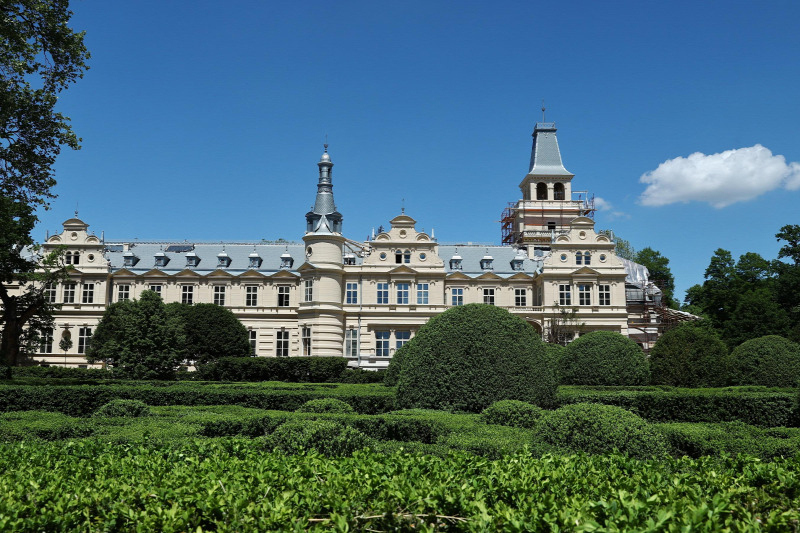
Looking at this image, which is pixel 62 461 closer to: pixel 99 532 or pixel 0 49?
pixel 99 532

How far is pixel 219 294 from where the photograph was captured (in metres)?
52.3

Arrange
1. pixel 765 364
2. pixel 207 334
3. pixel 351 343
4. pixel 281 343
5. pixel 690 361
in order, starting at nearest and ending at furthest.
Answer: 1. pixel 765 364
2. pixel 690 361
3. pixel 207 334
4. pixel 351 343
5. pixel 281 343

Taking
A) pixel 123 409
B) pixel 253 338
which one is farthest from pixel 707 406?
pixel 253 338

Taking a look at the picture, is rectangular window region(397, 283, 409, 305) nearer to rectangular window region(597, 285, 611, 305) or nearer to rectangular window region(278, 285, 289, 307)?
rectangular window region(278, 285, 289, 307)

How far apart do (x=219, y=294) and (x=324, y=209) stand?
1090 centimetres

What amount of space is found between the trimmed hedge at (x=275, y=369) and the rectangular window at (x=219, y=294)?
13.5 m

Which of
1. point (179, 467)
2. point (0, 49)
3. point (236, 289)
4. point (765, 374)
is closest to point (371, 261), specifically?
point (236, 289)

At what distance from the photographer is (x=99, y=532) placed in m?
5.28

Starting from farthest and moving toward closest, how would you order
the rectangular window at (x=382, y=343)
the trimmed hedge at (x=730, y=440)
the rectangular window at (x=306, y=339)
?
the rectangular window at (x=382, y=343)
the rectangular window at (x=306, y=339)
the trimmed hedge at (x=730, y=440)

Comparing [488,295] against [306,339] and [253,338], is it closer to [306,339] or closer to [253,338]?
[306,339]

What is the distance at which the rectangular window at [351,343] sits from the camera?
164 ft

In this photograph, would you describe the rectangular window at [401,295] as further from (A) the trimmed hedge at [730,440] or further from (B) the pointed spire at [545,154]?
(A) the trimmed hedge at [730,440]

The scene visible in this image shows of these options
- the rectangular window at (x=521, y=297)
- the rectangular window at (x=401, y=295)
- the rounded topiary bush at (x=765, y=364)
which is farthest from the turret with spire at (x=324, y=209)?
the rounded topiary bush at (x=765, y=364)

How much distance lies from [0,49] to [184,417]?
13346mm
